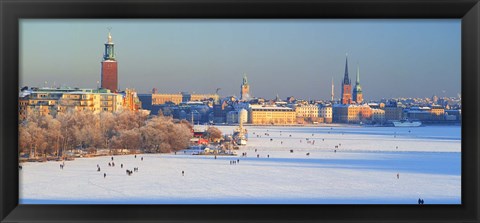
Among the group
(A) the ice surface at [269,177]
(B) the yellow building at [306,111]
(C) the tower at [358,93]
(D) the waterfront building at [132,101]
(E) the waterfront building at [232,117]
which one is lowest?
(A) the ice surface at [269,177]

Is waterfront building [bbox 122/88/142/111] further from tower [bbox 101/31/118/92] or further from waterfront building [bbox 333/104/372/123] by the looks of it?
waterfront building [bbox 333/104/372/123]

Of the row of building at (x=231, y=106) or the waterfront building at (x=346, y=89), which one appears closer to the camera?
the row of building at (x=231, y=106)

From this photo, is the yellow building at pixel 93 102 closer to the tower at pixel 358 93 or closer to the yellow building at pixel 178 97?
the yellow building at pixel 178 97

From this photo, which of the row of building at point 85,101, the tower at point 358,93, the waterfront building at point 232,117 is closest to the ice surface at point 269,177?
the waterfront building at point 232,117

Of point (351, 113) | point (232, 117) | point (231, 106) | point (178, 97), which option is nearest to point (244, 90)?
point (232, 117)

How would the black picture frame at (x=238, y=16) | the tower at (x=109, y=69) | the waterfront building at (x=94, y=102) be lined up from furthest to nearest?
1. the waterfront building at (x=94, y=102)
2. the tower at (x=109, y=69)
3. the black picture frame at (x=238, y=16)

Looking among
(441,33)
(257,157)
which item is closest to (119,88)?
(257,157)
